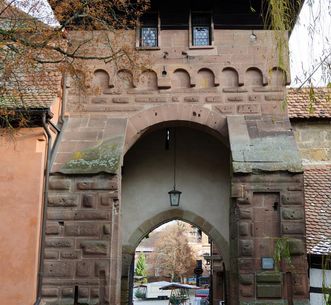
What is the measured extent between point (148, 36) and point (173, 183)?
10.4 feet

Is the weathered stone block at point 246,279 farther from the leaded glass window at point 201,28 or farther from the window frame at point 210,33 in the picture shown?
the leaded glass window at point 201,28

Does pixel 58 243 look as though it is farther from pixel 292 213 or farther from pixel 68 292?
pixel 292 213

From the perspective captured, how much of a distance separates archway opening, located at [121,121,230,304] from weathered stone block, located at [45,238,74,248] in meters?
2.89

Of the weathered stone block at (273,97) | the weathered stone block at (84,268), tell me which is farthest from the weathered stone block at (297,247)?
the weathered stone block at (84,268)

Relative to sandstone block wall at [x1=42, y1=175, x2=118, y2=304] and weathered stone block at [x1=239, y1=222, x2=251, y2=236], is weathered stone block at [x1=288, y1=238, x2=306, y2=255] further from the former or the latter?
sandstone block wall at [x1=42, y1=175, x2=118, y2=304]

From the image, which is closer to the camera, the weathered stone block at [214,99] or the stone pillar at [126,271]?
the weathered stone block at [214,99]

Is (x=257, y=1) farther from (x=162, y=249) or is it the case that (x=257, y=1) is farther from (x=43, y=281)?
(x=162, y=249)

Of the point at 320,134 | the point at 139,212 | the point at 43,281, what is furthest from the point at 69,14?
the point at 320,134

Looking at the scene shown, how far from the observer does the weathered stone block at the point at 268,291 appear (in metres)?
7.46

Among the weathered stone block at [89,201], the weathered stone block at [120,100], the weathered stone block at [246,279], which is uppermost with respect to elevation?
the weathered stone block at [120,100]

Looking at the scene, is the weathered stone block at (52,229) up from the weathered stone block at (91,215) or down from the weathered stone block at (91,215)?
down

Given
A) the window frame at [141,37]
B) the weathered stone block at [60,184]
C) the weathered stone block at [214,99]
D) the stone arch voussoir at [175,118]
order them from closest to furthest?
the weathered stone block at [60,184] → the stone arch voussoir at [175,118] → the weathered stone block at [214,99] → the window frame at [141,37]

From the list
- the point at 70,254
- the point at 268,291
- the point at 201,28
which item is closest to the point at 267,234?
the point at 268,291

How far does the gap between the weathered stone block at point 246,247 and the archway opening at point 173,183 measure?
114 inches
